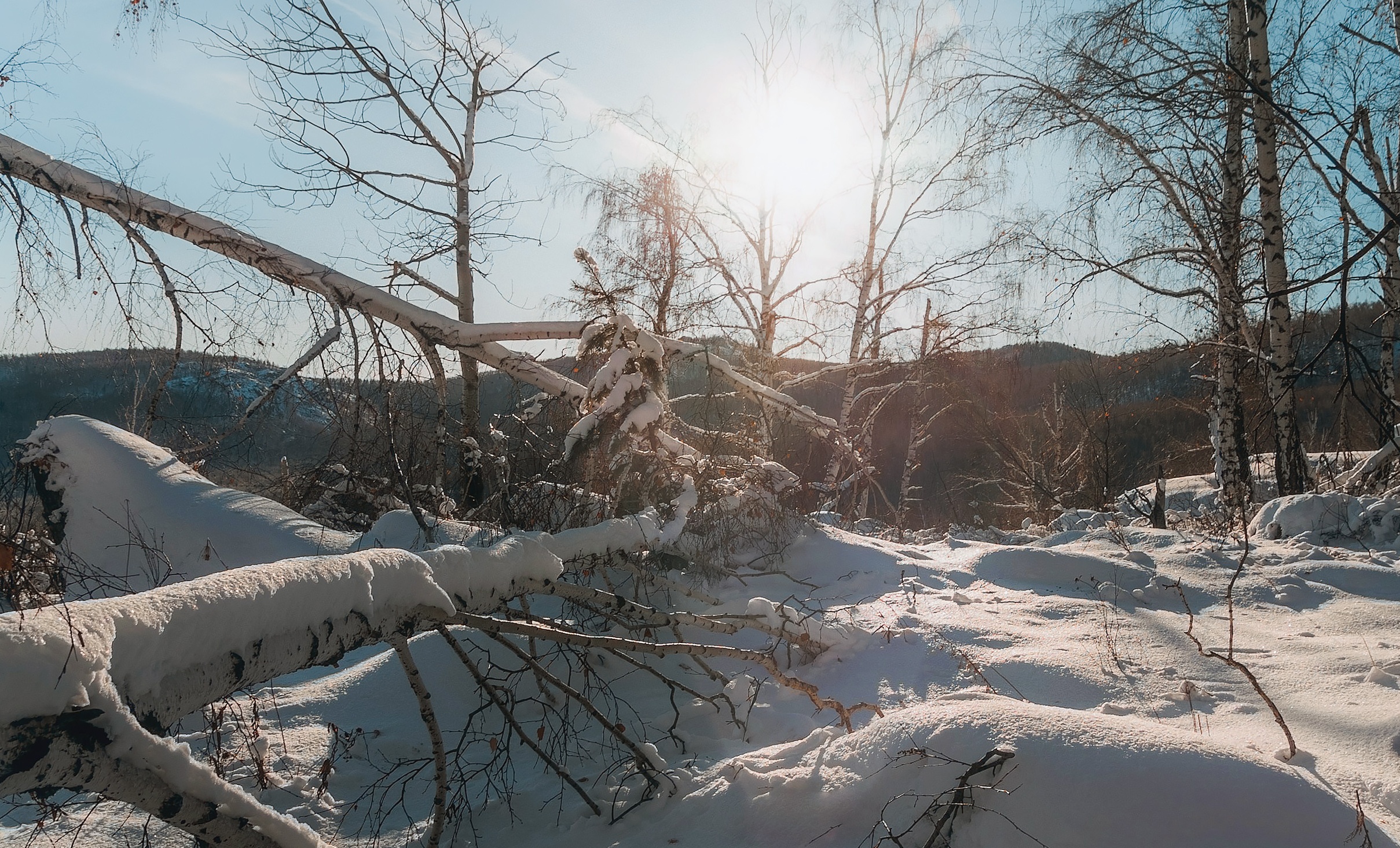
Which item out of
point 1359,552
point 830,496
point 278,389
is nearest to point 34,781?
point 278,389

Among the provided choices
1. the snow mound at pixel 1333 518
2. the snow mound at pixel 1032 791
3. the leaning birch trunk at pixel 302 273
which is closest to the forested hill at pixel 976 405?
the leaning birch trunk at pixel 302 273

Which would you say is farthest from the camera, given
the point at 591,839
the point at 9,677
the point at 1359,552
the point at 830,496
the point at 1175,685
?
the point at 830,496

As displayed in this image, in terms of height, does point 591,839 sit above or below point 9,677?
below

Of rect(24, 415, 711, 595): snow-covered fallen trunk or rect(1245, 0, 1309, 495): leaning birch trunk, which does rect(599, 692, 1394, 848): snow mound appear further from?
rect(1245, 0, 1309, 495): leaning birch trunk

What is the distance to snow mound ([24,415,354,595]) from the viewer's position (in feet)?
12.1

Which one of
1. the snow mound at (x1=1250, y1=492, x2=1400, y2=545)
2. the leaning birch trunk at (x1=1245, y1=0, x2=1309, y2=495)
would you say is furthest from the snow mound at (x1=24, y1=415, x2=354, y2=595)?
the leaning birch trunk at (x1=1245, y1=0, x2=1309, y2=495)

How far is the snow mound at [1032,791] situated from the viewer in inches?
62.2

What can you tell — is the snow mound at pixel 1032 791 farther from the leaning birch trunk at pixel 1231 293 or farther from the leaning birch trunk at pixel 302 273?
the leaning birch trunk at pixel 1231 293

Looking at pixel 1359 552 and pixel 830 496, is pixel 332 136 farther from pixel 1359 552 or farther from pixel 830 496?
pixel 1359 552

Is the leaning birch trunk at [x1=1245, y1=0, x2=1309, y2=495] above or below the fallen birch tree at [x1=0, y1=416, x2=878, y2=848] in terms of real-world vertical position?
above

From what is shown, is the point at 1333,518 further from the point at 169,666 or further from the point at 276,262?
the point at 276,262

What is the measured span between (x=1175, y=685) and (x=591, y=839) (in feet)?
7.89

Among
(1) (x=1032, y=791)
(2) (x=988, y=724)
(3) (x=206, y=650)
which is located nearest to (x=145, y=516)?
(3) (x=206, y=650)

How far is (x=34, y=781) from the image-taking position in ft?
3.42
